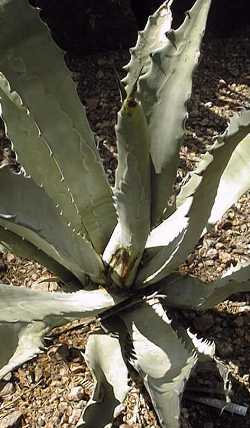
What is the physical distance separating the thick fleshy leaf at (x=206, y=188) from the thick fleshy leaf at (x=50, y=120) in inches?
7.5

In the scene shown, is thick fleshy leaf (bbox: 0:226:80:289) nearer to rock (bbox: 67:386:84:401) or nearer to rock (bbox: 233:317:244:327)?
rock (bbox: 67:386:84:401)

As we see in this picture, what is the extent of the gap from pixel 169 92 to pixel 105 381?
501 mm

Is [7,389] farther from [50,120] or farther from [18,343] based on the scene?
[50,120]

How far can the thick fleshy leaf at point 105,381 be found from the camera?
3.71ft

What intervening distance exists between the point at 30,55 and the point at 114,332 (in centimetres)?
53

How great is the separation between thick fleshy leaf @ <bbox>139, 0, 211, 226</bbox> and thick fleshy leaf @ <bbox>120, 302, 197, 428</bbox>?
0.74ft

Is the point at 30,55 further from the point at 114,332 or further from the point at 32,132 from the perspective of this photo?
the point at 114,332

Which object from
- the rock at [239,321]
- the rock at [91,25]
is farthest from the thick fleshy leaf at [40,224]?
the rock at [91,25]

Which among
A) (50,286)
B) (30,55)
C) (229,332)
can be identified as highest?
(30,55)

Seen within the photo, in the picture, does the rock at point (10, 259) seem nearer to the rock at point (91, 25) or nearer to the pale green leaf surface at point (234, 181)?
the pale green leaf surface at point (234, 181)

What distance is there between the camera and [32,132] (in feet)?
4.00

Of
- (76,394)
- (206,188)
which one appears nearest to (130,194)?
(206,188)

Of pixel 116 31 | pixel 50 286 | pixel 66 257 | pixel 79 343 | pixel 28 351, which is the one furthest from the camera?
pixel 116 31

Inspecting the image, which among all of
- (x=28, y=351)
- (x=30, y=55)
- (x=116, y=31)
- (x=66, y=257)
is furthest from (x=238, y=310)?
(x=116, y=31)
